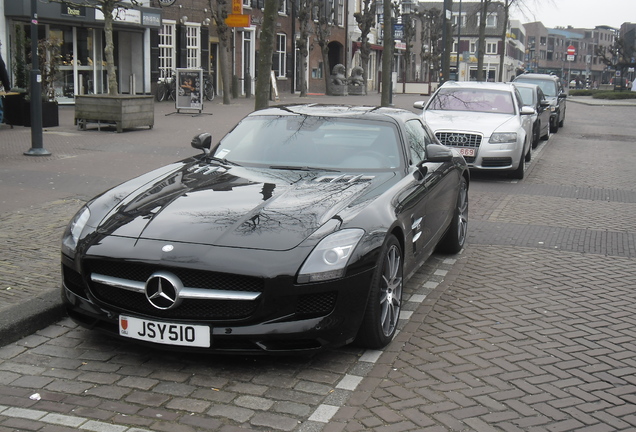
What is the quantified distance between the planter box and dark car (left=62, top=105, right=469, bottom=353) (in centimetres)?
1244

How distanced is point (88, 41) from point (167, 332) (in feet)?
86.0

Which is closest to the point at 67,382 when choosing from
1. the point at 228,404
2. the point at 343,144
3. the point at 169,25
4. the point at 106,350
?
the point at 106,350

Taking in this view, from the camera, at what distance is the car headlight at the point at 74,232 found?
471cm

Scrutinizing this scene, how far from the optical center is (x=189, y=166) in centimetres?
598

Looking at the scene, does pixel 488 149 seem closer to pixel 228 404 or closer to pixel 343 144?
pixel 343 144

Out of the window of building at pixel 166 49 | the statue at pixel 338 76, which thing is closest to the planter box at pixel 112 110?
the window of building at pixel 166 49

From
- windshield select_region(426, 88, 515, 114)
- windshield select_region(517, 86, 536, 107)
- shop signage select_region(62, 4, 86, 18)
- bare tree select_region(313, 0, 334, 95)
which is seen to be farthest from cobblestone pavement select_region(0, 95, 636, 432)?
bare tree select_region(313, 0, 334, 95)

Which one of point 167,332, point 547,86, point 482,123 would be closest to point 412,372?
point 167,332

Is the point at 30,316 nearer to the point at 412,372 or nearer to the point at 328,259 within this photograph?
the point at 328,259

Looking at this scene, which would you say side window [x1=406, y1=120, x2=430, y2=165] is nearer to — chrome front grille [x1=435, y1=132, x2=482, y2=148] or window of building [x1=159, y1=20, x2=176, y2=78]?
chrome front grille [x1=435, y1=132, x2=482, y2=148]

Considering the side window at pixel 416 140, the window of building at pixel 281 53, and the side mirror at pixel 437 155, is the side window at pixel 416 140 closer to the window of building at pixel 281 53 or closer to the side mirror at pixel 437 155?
the side mirror at pixel 437 155

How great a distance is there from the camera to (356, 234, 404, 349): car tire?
15.2 ft

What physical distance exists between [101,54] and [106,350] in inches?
1025

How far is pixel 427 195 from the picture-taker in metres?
6.07
